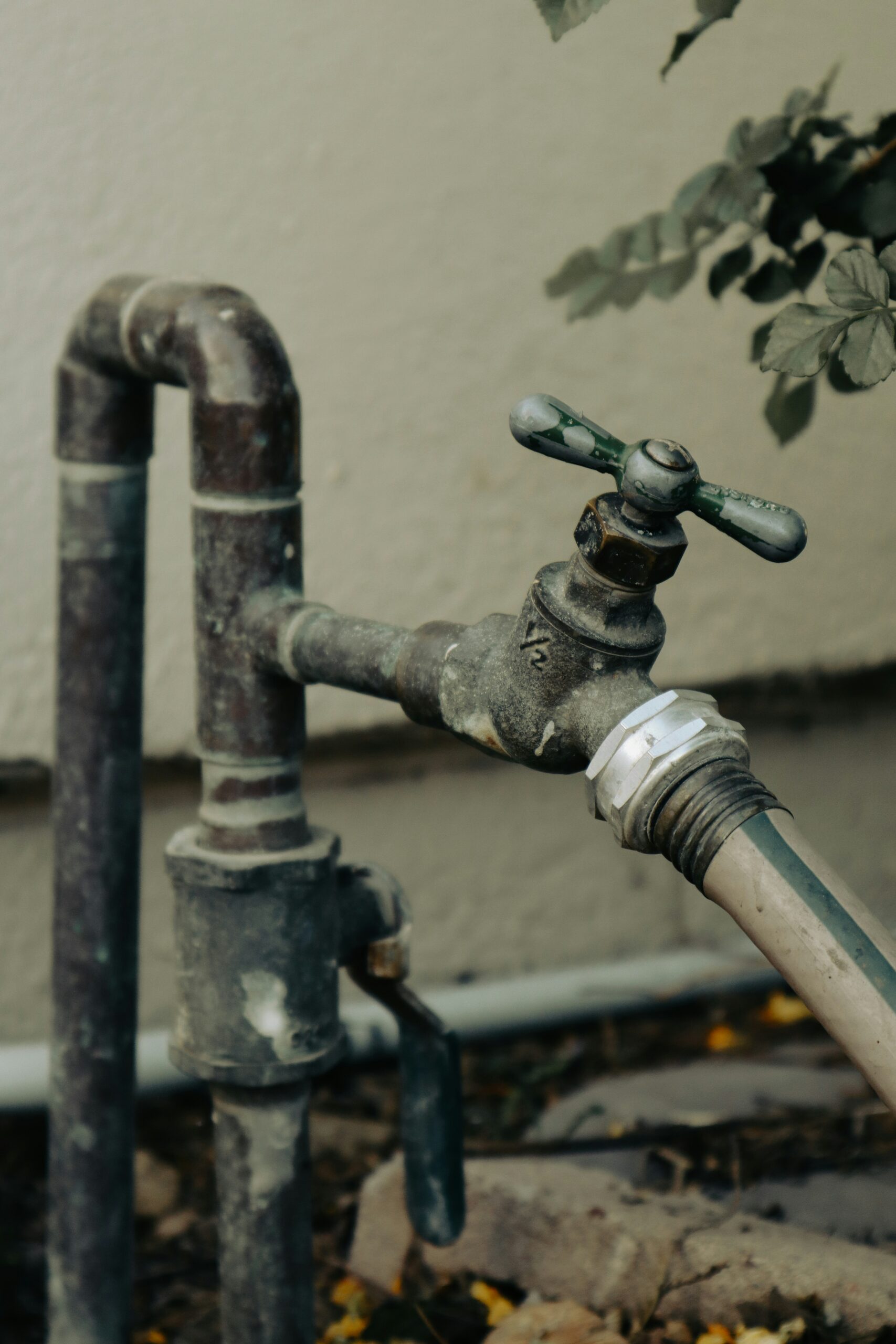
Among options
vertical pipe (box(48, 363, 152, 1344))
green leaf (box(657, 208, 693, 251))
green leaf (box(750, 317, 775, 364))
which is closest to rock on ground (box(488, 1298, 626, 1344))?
vertical pipe (box(48, 363, 152, 1344))

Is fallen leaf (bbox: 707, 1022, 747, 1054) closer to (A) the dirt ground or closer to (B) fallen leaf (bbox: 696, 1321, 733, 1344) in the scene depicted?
(A) the dirt ground

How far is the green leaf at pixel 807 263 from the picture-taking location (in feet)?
3.41

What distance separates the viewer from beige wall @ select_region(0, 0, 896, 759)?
1.43 metres

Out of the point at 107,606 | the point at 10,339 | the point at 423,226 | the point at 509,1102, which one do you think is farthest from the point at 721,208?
the point at 509,1102

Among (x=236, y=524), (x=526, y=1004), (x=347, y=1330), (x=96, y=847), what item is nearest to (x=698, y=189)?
(x=236, y=524)

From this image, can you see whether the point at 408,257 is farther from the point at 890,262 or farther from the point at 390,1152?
the point at 390,1152

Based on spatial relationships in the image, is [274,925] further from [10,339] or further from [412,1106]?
[10,339]

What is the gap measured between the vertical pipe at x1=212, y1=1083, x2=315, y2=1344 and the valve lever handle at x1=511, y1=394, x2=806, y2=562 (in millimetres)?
469

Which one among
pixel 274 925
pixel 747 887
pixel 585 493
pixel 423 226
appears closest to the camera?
pixel 747 887

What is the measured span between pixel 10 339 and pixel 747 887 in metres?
1.12

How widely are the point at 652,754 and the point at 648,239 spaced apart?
0.61 metres

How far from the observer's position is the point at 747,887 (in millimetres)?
611

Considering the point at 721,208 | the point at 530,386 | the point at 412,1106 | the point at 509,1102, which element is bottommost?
the point at 509,1102

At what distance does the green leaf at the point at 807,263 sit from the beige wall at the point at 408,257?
60 centimetres
